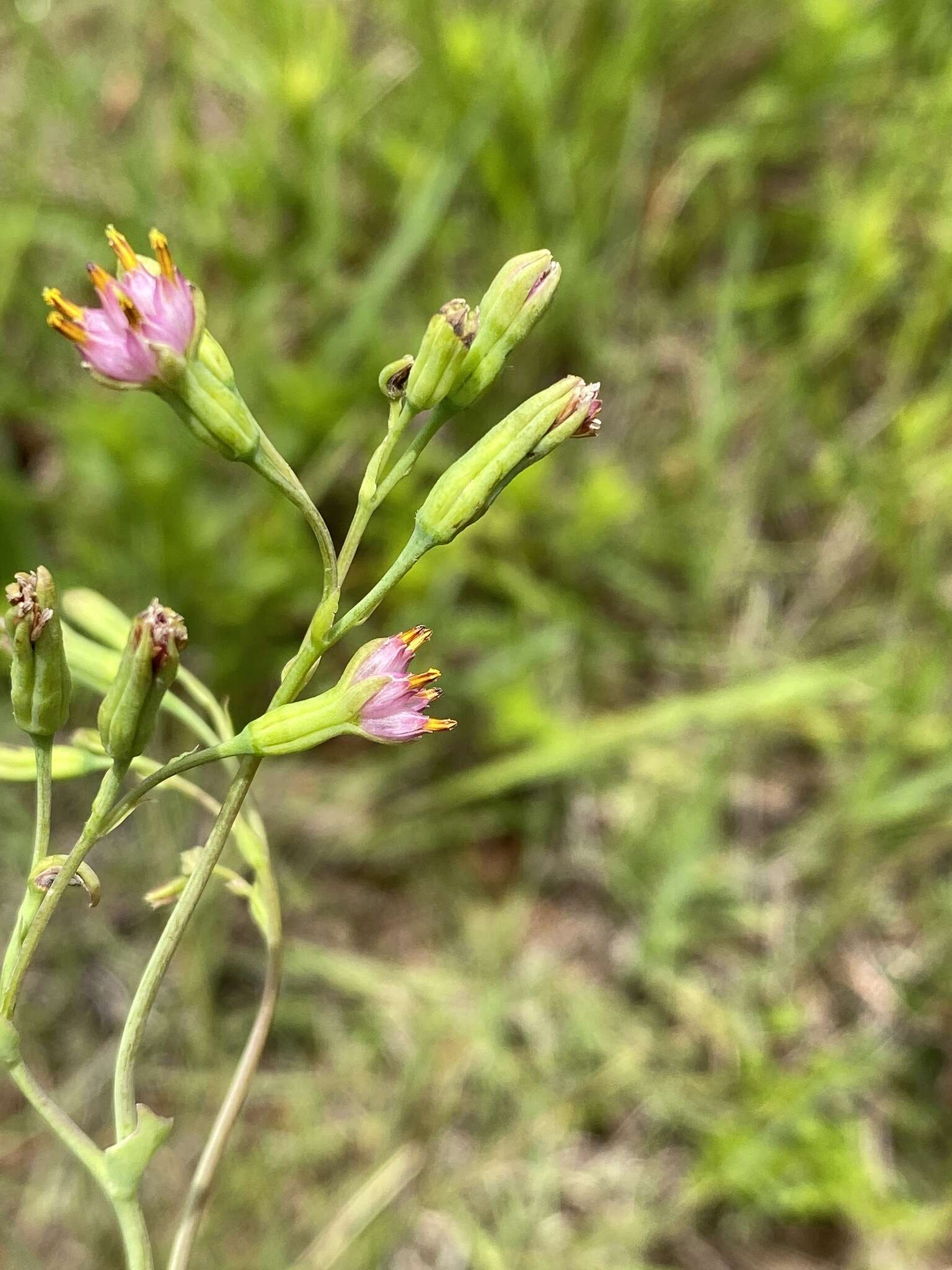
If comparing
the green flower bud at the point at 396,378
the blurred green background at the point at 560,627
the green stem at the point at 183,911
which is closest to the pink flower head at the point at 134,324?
the green flower bud at the point at 396,378

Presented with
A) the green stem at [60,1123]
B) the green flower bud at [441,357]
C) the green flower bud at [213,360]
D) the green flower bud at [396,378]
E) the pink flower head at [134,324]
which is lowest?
the green stem at [60,1123]

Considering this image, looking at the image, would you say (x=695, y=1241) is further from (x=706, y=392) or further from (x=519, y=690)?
(x=706, y=392)

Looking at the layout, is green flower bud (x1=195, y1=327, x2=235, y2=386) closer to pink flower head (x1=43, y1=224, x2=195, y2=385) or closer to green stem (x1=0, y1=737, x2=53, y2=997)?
pink flower head (x1=43, y1=224, x2=195, y2=385)

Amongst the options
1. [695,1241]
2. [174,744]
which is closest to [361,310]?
[174,744]

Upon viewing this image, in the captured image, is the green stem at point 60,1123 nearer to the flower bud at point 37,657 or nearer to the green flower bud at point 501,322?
the flower bud at point 37,657

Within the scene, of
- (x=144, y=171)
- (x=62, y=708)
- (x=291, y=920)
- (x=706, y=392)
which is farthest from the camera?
(x=706, y=392)

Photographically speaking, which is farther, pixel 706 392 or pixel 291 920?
pixel 706 392

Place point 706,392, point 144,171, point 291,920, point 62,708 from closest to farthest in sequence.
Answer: point 62,708
point 144,171
point 291,920
point 706,392
